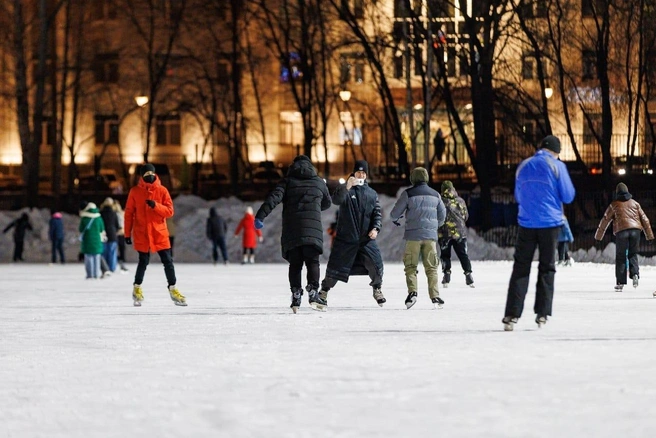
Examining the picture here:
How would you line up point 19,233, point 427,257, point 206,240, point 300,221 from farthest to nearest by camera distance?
1. point 206,240
2. point 19,233
3. point 427,257
4. point 300,221

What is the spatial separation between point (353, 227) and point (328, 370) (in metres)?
7.35

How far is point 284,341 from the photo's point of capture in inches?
535

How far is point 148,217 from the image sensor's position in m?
19.3

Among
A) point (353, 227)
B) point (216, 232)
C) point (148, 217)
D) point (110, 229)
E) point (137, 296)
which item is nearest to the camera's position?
point (353, 227)

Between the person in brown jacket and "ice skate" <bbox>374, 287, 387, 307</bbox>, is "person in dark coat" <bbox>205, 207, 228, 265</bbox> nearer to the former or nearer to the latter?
the person in brown jacket

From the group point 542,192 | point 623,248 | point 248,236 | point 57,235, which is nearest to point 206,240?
point 248,236

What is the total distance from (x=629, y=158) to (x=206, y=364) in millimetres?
36542

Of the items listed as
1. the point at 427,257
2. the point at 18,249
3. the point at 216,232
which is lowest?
the point at 18,249

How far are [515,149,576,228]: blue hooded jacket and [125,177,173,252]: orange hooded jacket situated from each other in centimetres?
613

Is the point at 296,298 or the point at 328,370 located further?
the point at 296,298

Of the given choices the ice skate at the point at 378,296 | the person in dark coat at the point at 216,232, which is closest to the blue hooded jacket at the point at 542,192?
the ice skate at the point at 378,296

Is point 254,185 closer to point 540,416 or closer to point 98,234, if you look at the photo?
point 98,234

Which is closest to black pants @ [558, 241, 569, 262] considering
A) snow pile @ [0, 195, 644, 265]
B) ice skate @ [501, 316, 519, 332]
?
snow pile @ [0, 195, 644, 265]

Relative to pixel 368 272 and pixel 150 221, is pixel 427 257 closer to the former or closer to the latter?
pixel 368 272
